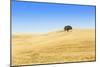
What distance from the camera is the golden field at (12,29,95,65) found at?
8.14ft

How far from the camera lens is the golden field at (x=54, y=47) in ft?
8.14

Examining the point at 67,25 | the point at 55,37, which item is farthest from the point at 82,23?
the point at 55,37

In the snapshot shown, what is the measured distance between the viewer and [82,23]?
9.03 feet

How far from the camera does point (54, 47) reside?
2.64 metres

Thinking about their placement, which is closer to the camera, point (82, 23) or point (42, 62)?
point (42, 62)

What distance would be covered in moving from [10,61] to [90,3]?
1246 mm

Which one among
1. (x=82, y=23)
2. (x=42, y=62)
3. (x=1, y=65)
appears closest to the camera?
(x=1, y=65)

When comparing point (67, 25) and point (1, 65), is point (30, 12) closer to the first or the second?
point (67, 25)

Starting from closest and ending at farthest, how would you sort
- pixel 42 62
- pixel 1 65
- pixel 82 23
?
pixel 1 65 < pixel 42 62 < pixel 82 23

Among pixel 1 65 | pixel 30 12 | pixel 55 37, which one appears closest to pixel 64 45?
pixel 55 37

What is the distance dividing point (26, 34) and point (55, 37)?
1.20 ft

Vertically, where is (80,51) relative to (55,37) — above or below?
below
